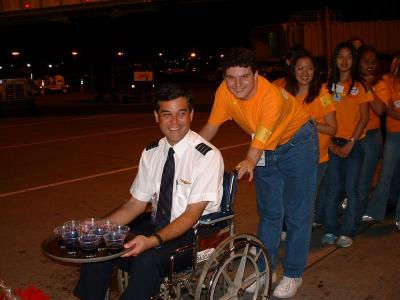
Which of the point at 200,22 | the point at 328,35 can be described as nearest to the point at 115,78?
the point at 328,35

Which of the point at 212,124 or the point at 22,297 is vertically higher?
the point at 212,124

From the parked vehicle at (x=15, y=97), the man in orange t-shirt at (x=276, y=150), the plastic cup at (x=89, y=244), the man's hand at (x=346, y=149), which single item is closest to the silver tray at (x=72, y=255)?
the plastic cup at (x=89, y=244)

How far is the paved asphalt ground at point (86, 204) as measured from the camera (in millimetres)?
4305

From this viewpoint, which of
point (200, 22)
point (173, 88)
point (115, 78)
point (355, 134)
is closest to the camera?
point (173, 88)

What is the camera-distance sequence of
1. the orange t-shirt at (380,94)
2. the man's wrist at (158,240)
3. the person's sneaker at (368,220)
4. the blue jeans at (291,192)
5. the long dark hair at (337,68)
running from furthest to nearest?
the person's sneaker at (368,220) < the orange t-shirt at (380,94) < the long dark hair at (337,68) < the blue jeans at (291,192) < the man's wrist at (158,240)

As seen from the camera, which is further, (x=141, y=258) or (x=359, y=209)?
(x=359, y=209)

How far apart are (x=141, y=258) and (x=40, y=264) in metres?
2.27

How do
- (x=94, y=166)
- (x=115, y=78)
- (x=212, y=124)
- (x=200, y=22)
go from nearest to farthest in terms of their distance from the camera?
(x=212, y=124) → (x=94, y=166) → (x=115, y=78) → (x=200, y=22)

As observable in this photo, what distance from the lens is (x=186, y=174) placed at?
10.7 feet

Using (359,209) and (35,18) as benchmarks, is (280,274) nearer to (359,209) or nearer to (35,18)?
(359,209)

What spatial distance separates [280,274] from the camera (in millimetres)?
4438

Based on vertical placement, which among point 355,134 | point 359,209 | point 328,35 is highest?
point 328,35

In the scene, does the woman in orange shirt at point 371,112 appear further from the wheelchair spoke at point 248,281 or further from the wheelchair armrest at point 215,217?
the wheelchair armrest at point 215,217

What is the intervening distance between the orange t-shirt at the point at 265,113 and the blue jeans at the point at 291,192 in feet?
0.37
